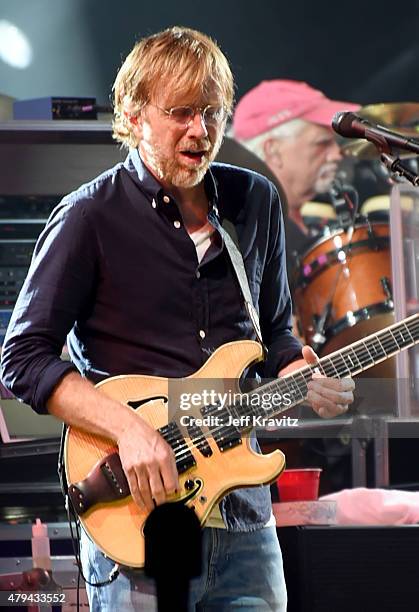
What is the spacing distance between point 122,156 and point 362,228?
5.82 ft

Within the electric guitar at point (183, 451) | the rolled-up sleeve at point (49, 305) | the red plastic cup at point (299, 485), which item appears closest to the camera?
the electric guitar at point (183, 451)

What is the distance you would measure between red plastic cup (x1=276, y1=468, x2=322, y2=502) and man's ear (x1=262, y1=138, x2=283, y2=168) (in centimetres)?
333

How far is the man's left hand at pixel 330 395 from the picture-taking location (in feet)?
6.44

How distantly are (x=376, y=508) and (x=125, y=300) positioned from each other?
3.72ft

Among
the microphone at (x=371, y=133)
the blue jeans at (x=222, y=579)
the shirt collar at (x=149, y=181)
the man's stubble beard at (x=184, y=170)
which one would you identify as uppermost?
the microphone at (x=371, y=133)

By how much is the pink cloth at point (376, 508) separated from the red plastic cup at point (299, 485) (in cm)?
6

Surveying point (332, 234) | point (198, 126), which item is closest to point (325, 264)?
point (332, 234)

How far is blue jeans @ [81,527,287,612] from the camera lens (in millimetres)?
2104

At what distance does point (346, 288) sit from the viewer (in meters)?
5.52

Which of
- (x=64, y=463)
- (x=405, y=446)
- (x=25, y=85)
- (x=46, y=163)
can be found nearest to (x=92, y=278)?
(x=64, y=463)

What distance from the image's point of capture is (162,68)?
235 centimetres

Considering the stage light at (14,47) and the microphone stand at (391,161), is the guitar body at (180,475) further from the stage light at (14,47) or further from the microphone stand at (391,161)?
the stage light at (14,47)

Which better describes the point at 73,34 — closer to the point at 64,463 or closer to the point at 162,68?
the point at 162,68

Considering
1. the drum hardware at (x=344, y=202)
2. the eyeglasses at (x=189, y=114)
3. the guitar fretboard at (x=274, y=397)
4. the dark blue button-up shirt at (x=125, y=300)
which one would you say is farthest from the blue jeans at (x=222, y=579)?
the drum hardware at (x=344, y=202)
